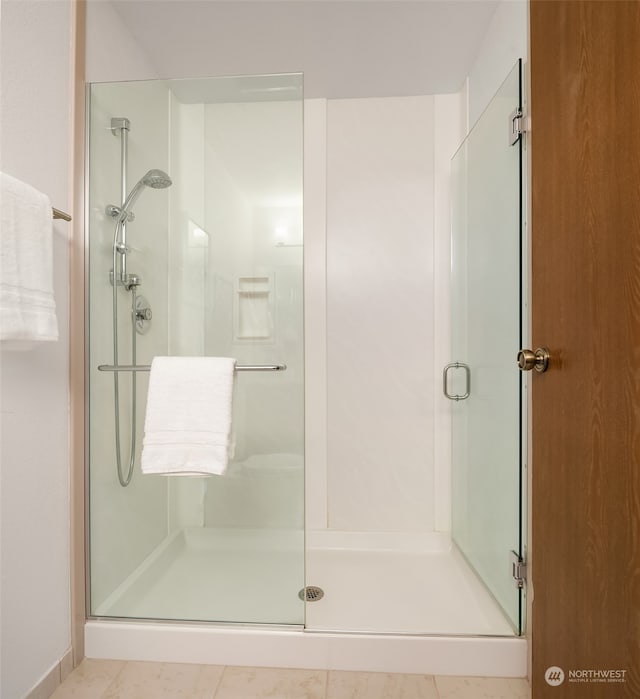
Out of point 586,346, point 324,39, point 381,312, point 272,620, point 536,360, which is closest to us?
point 586,346

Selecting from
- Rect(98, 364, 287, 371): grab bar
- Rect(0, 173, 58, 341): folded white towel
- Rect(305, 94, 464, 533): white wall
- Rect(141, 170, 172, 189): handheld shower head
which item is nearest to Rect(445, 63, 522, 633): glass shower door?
Rect(305, 94, 464, 533): white wall

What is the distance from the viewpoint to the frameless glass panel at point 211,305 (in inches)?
62.5

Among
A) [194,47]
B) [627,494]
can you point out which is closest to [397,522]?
[627,494]

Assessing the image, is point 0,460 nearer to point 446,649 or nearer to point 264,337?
point 264,337

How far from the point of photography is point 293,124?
1.57 meters

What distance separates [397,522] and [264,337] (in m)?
1.42

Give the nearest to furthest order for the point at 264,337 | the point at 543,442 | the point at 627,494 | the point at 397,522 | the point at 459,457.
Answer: the point at 627,494 → the point at 543,442 → the point at 264,337 → the point at 459,457 → the point at 397,522

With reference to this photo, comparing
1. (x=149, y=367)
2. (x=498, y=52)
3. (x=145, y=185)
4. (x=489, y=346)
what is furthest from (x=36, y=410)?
(x=498, y=52)

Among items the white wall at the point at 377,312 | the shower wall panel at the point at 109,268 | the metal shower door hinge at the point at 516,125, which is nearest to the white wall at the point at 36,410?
the shower wall panel at the point at 109,268

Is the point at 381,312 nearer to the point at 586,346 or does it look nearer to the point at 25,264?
the point at 586,346

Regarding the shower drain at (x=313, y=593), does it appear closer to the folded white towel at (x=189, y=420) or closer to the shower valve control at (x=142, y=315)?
the folded white towel at (x=189, y=420)

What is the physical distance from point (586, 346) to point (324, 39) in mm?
1777

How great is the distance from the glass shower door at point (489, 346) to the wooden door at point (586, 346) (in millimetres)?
430

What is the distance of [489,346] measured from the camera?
72.6 inches
